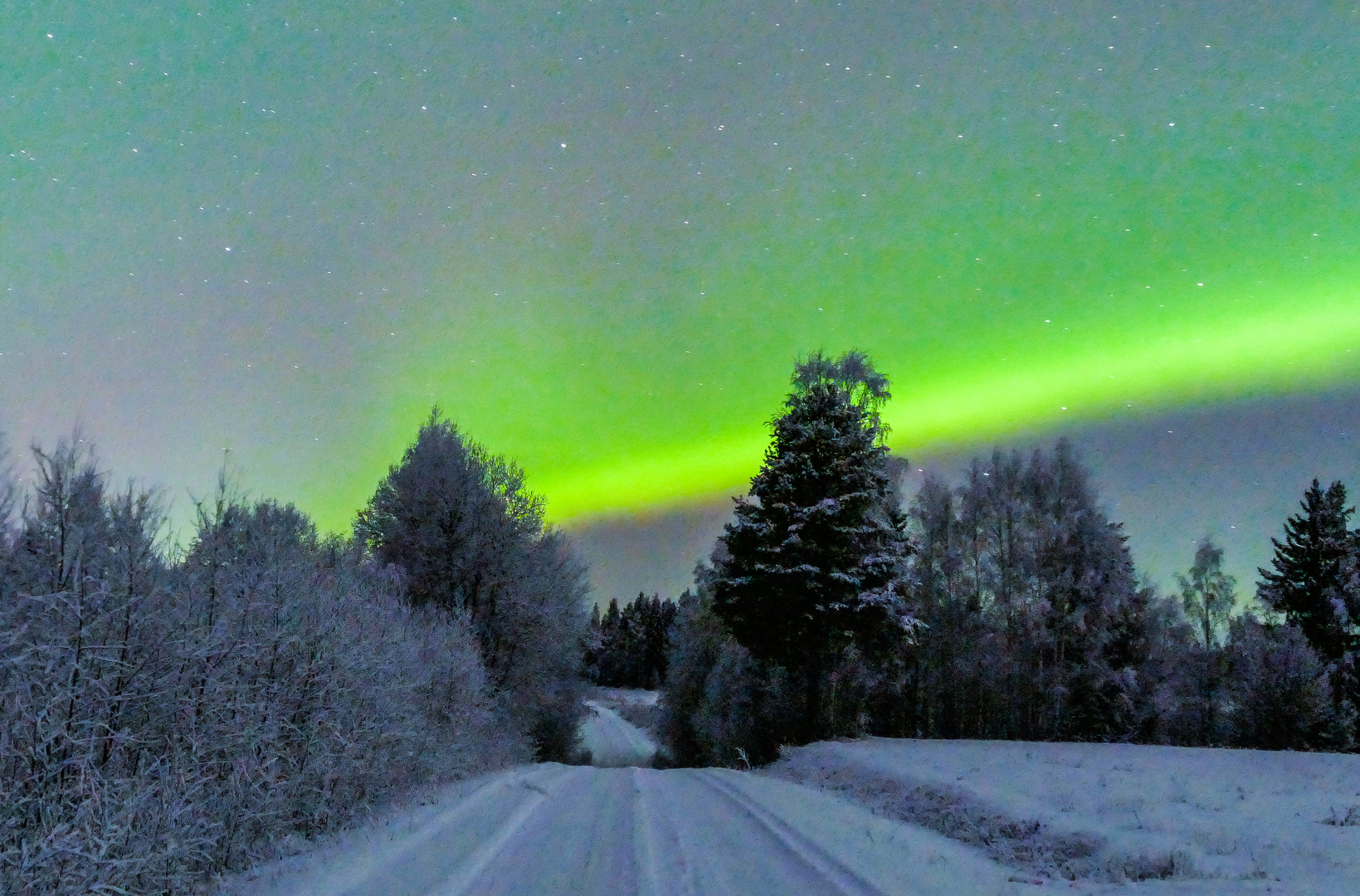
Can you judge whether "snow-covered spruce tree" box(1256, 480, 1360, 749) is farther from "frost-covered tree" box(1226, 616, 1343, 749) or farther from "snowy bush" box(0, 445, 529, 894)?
"snowy bush" box(0, 445, 529, 894)

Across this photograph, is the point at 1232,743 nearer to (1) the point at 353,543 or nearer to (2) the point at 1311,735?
(2) the point at 1311,735

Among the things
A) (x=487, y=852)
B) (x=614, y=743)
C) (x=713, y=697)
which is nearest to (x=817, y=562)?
(x=713, y=697)

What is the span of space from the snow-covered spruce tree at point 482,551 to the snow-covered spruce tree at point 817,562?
32.3 feet

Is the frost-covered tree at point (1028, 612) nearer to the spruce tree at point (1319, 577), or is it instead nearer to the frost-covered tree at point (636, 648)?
the spruce tree at point (1319, 577)

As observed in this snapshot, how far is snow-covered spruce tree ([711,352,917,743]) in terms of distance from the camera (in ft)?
89.1

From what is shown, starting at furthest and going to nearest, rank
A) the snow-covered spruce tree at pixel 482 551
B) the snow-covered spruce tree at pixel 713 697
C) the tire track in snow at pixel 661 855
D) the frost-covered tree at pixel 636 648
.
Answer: the frost-covered tree at pixel 636 648 < the snow-covered spruce tree at pixel 482 551 < the snow-covered spruce tree at pixel 713 697 < the tire track in snow at pixel 661 855

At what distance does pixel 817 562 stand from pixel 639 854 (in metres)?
19.6

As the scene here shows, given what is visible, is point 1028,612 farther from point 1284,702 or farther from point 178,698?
point 178,698

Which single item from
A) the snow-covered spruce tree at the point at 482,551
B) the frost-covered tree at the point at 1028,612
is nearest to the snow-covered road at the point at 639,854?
the snow-covered spruce tree at the point at 482,551

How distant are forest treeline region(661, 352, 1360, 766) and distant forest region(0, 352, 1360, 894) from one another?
14cm

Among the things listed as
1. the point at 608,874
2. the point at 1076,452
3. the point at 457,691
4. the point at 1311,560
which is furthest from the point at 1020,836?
the point at 1311,560

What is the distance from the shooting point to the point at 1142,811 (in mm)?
10609

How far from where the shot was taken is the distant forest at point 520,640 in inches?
271

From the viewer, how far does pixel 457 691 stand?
68.7 ft
